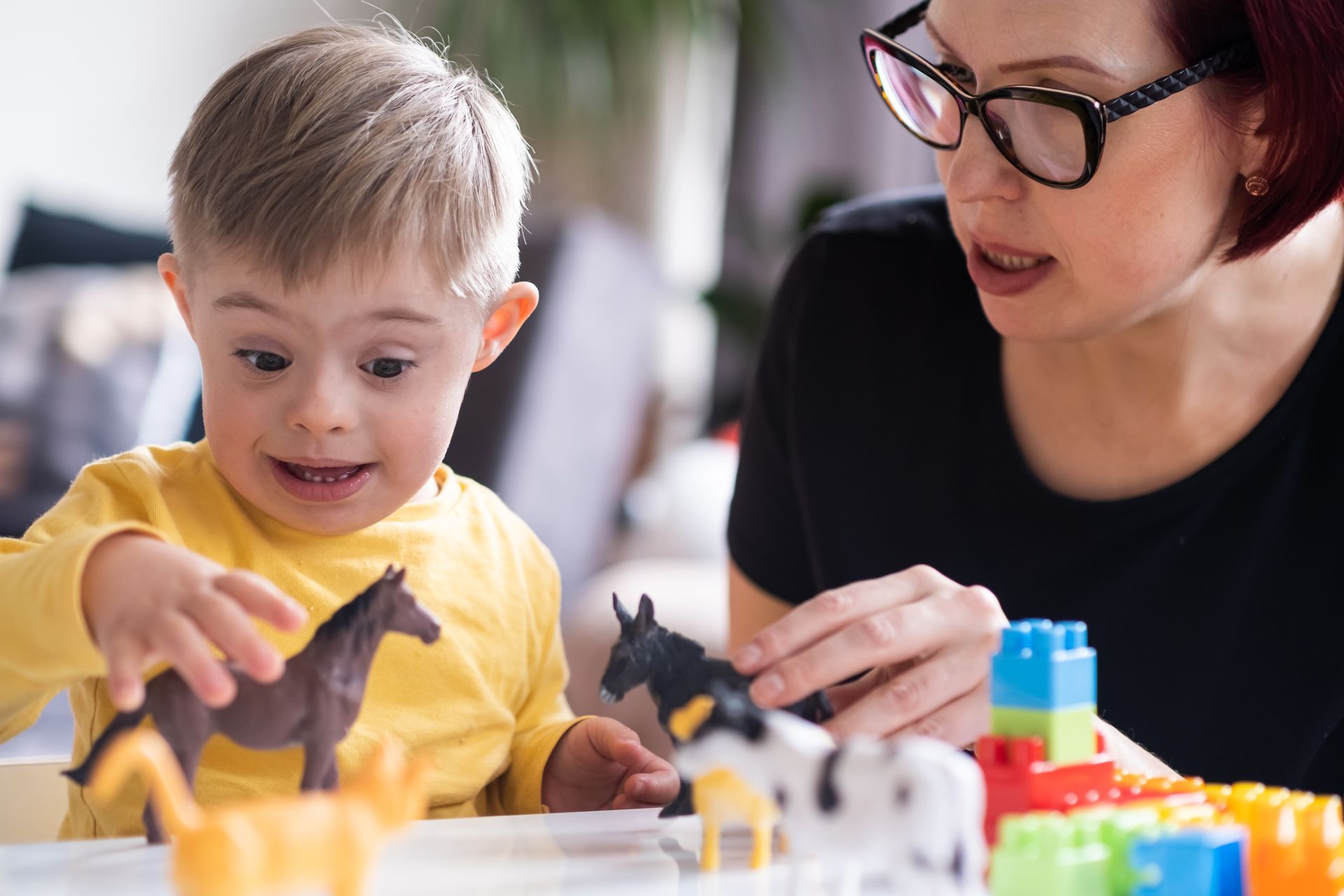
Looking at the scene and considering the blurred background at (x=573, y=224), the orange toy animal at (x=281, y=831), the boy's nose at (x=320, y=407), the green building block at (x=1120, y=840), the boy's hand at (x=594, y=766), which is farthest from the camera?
the blurred background at (x=573, y=224)

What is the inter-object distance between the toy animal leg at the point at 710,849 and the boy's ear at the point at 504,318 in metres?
0.37

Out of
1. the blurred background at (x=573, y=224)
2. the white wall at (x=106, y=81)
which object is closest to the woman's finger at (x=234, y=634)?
the blurred background at (x=573, y=224)

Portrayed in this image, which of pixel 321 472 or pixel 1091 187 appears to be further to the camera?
pixel 1091 187

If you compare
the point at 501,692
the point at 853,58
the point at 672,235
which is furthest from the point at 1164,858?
the point at 672,235

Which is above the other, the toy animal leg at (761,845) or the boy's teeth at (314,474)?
the boy's teeth at (314,474)

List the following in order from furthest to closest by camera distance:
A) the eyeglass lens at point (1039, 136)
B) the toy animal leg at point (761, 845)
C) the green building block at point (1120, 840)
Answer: the eyeglass lens at point (1039, 136) → the toy animal leg at point (761, 845) → the green building block at point (1120, 840)

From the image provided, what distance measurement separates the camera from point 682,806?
75cm

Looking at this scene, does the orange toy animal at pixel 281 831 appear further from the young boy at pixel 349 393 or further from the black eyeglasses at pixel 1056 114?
the black eyeglasses at pixel 1056 114

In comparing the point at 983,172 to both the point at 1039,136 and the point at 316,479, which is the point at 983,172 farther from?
→ the point at 316,479

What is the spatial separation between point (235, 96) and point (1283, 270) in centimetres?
92

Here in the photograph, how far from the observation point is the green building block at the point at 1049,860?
536 millimetres

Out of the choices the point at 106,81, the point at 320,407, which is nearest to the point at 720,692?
the point at 320,407

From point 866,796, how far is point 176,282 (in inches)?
22.6

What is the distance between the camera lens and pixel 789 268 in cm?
153
